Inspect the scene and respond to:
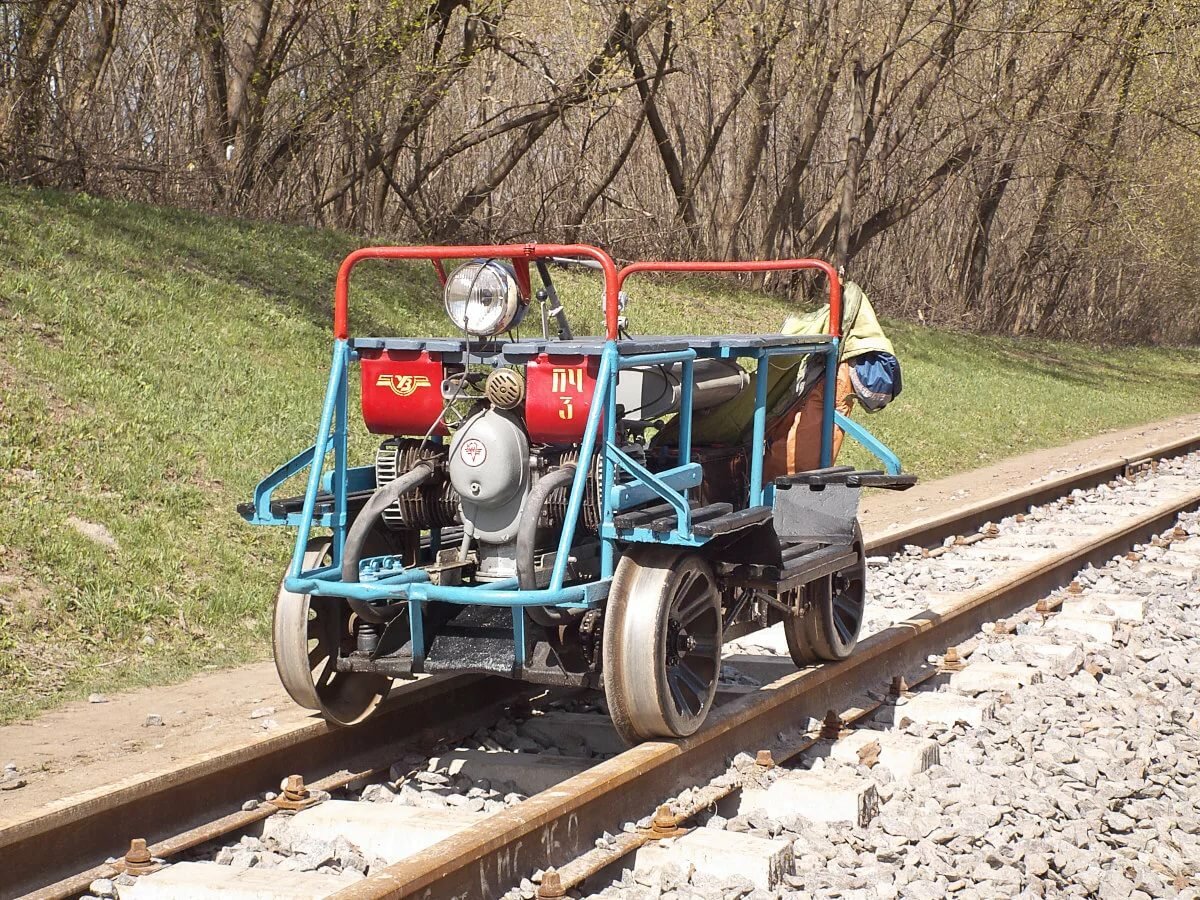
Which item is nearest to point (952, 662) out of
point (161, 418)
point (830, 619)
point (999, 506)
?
point (830, 619)

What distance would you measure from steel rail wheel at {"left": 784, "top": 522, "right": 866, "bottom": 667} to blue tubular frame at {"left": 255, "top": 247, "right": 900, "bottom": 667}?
108 cm

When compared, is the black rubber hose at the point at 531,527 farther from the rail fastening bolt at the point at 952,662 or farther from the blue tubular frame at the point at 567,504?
the rail fastening bolt at the point at 952,662

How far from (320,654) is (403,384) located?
3.86 feet

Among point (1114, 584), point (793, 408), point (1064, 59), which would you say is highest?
point (1064, 59)

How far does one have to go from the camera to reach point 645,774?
17.7 ft

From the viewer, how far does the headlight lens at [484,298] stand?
18.7ft

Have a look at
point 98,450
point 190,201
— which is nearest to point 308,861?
point 98,450

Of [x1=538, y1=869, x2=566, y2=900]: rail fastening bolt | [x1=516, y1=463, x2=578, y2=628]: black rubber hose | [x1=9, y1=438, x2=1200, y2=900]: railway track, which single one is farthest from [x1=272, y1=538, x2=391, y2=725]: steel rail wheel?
[x1=538, y1=869, x2=566, y2=900]: rail fastening bolt

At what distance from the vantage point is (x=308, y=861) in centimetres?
493

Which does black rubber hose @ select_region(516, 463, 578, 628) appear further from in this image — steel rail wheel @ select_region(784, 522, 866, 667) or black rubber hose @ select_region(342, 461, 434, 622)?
steel rail wheel @ select_region(784, 522, 866, 667)

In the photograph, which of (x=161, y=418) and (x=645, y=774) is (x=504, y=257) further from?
(x=161, y=418)

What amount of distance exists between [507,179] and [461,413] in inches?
788

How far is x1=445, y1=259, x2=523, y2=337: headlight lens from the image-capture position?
18.7 ft

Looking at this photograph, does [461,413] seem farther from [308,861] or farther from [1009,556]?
[1009,556]
